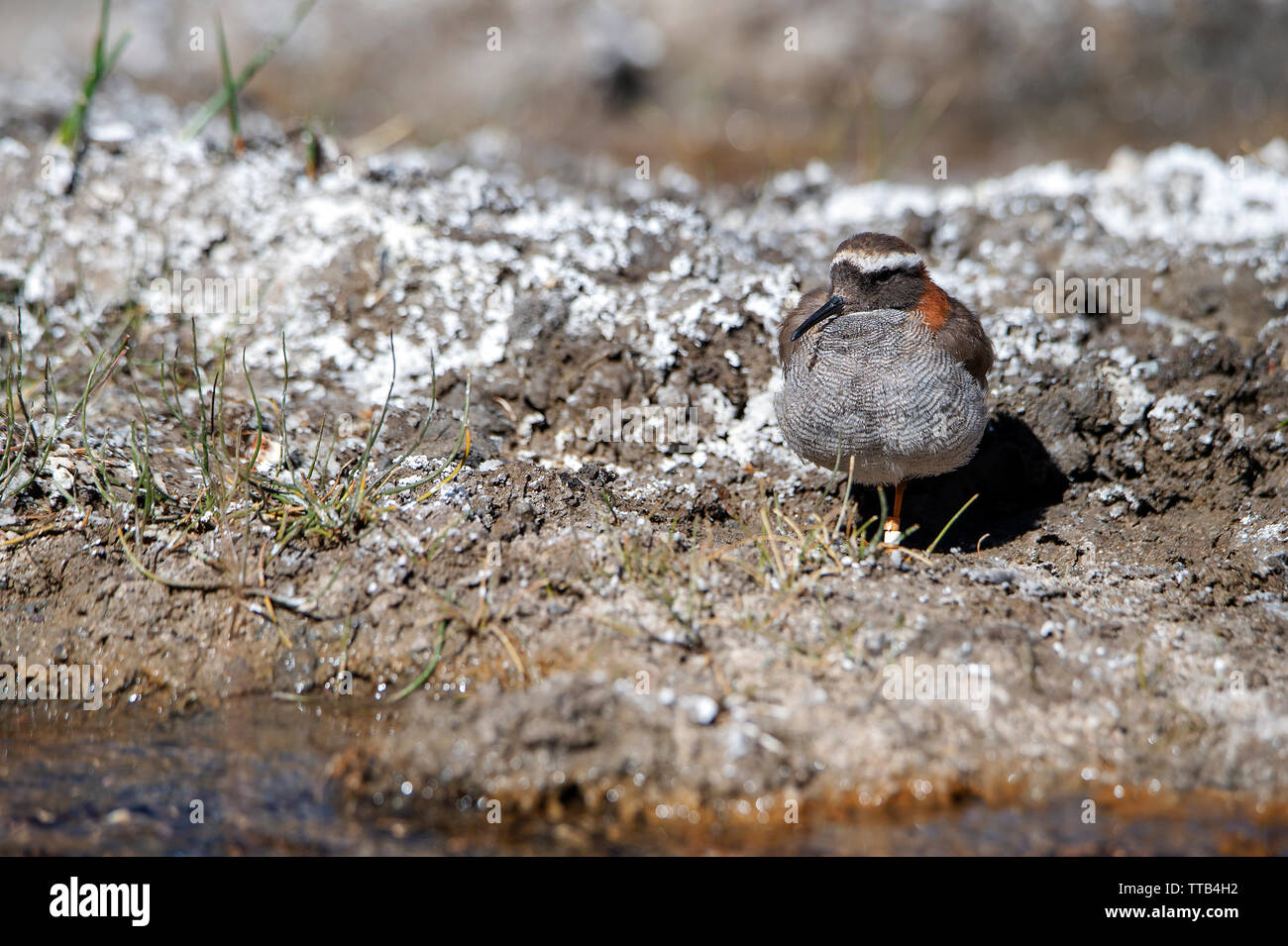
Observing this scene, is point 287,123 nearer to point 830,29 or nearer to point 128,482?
point 128,482

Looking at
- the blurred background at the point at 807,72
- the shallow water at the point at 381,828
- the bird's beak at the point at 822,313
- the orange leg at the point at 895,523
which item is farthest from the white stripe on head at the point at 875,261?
Answer: the blurred background at the point at 807,72

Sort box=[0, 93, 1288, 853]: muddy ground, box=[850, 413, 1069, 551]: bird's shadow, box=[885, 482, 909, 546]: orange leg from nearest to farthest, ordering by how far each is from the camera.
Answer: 1. box=[0, 93, 1288, 853]: muddy ground
2. box=[885, 482, 909, 546]: orange leg
3. box=[850, 413, 1069, 551]: bird's shadow

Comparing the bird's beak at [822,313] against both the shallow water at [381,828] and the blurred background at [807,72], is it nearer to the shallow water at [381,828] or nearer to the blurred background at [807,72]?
the shallow water at [381,828]

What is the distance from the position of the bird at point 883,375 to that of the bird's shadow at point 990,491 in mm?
545

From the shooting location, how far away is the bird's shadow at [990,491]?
20.3ft

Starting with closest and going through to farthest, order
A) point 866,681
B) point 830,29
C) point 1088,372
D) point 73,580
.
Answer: point 866,681 < point 73,580 < point 1088,372 < point 830,29

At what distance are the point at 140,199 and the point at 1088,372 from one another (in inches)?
Answer: 244

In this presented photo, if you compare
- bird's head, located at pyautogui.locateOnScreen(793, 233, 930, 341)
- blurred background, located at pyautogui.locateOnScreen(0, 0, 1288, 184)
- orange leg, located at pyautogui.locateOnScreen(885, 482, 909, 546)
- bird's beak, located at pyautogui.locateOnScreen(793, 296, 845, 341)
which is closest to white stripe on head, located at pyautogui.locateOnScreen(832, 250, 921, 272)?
bird's head, located at pyautogui.locateOnScreen(793, 233, 930, 341)

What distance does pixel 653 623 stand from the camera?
15.8 ft

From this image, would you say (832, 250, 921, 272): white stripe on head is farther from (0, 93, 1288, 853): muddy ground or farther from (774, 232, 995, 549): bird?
(0, 93, 1288, 853): muddy ground

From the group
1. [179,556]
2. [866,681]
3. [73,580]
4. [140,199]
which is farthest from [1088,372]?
[140,199]

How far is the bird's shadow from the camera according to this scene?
6.18 m

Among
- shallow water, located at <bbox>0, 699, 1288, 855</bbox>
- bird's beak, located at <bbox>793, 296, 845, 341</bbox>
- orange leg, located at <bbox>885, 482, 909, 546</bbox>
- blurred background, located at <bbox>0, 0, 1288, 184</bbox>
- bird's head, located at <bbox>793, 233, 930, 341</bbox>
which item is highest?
blurred background, located at <bbox>0, 0, 1288, 184</bbox>

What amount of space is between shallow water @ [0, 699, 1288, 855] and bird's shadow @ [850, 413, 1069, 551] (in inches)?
86.6
